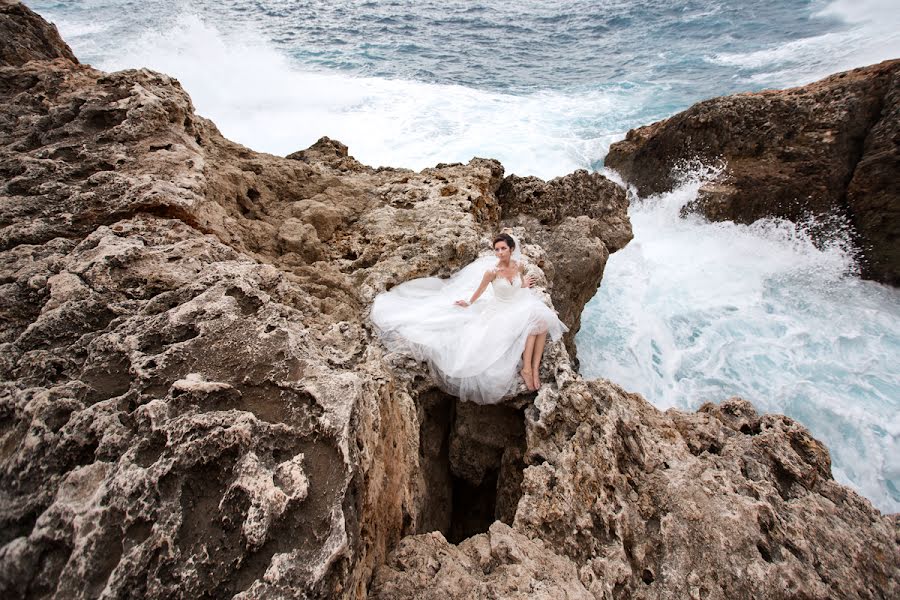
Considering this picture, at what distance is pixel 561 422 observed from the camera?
10.0ft

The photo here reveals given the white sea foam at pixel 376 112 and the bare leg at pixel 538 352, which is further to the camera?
the white sea foam at pixel 376 112

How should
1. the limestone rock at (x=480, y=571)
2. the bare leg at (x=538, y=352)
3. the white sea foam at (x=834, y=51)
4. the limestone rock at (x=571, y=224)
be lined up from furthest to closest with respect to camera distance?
the white sea foam at (x=834, y=51) → the limestone rock at (x=571, y=224) → the bare leg at (x=538, y=352) → the limestone rock at (x=480, y=571)

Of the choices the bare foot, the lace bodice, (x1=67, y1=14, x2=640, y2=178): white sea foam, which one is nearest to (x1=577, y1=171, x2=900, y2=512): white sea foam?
the lace bodice

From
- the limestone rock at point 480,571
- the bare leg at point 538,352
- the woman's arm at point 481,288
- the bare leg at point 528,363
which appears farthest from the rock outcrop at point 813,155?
the limestone rock at point 480,571

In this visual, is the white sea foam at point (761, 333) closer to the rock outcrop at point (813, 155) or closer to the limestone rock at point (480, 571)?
the rock outcrop at point (813, 155)

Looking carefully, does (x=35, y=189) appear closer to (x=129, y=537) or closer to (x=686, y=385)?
(x=129, y=537)

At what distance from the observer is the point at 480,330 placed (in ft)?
11.7

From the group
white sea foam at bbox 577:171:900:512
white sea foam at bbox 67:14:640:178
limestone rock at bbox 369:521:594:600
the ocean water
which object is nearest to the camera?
limestone rock at bbox 369:521:594:600

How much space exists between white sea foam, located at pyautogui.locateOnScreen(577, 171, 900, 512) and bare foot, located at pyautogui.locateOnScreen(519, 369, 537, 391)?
4283 millimetres

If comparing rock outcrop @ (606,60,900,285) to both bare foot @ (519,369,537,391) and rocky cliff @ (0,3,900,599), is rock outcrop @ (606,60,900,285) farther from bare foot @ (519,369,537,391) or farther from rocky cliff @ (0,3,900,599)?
bare foot @ (519,369,537,391)

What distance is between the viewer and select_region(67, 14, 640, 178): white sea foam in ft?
47.3

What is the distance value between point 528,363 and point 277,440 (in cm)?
203

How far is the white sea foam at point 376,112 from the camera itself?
14.4 metres

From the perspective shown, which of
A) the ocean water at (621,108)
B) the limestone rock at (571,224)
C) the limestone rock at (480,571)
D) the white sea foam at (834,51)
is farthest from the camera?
the white sea foam at (834,51)
